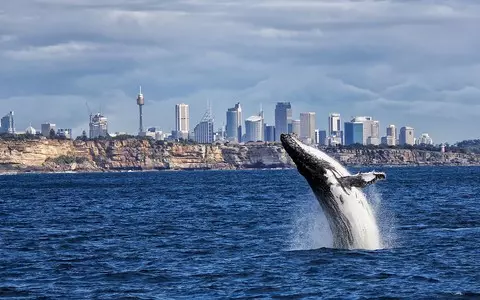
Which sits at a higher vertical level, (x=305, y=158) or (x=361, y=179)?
(x=305, y=158)

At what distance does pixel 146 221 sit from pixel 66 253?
1847cm

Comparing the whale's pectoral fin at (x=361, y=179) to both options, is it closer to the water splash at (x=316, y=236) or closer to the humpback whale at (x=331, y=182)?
the humpback whale at (x=331, y=182)

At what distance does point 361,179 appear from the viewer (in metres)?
28.8

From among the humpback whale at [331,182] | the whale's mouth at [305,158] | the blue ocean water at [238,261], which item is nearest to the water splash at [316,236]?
the blue ocean water at [238,261]

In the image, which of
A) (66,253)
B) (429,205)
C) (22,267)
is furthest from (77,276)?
(429,205)

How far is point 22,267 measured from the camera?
33.1 m

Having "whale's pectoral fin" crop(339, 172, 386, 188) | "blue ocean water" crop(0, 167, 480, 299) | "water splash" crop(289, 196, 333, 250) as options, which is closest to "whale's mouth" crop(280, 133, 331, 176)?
"whale's pectoral fin" crop(339, 172, 386, 188)

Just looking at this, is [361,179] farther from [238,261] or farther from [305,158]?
[238,261]

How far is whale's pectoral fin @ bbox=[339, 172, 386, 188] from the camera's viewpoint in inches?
1131

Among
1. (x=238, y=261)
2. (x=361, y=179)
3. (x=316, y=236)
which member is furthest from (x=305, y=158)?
(x=316, y=236)

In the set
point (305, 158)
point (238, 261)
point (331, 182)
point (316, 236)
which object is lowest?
point (238, 261)

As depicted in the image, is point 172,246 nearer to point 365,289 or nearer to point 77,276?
point 77,276

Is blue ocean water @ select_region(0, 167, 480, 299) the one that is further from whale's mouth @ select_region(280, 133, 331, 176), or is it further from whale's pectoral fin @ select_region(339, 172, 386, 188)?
whale's mouth @ select_region(280, 133, 331, 176)

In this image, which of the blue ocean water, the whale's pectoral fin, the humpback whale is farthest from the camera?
the humpback whale
